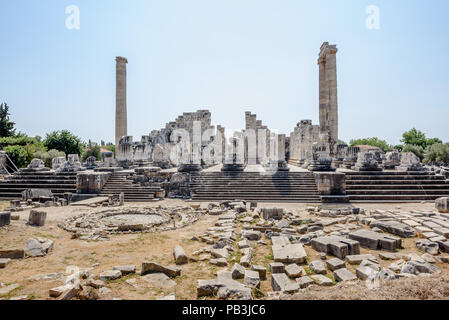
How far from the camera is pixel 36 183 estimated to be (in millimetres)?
13156

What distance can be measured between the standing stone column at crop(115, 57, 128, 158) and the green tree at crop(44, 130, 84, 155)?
1035 centimetres

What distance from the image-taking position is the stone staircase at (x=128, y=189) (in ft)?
38.7

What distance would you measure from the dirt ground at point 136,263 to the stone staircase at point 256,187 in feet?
13.2

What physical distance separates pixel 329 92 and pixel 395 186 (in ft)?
40.1

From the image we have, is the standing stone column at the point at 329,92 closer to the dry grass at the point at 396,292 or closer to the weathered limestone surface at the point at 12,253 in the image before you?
the dry grass at the point at 396,292

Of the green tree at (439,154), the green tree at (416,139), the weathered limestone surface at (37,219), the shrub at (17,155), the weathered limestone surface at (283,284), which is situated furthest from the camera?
the green tree at (416,139)

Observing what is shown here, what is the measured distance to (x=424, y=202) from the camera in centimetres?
1028

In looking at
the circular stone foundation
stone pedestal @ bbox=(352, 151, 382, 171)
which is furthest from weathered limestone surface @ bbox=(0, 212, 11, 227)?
stone pedestal @ bbox=(352, 151, 382, 171)

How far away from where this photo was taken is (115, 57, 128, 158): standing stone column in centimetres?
2289

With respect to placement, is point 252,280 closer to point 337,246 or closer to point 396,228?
point 337,246

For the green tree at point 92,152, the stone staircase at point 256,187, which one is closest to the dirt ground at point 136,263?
the stone staircase at point 256,187

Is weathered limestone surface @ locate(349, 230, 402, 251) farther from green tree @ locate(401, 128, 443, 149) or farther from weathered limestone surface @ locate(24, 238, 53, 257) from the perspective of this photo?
green tree @ locate(401, 128, 443, 149)
